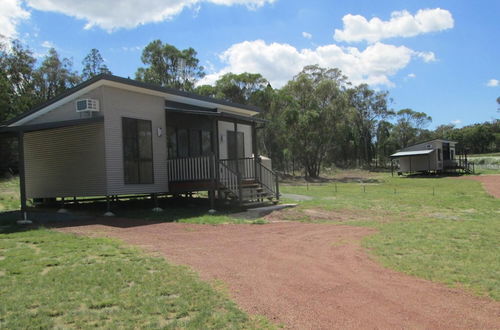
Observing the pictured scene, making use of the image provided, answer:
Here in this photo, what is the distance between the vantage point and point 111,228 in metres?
9.97

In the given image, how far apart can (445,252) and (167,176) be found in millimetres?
9793

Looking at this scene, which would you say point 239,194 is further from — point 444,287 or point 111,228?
point 444,287

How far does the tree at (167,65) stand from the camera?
43.4 metres

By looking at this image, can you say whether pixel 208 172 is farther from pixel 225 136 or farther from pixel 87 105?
pixel 87 105

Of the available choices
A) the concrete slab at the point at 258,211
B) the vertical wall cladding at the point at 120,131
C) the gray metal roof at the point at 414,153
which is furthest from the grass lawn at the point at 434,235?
the gray metal roof at the point at 414,153

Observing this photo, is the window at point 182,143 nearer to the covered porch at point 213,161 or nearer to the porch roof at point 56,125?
the covered porch at point 213,161

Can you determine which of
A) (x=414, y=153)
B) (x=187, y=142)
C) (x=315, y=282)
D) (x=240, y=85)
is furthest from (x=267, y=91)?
(x=315, y=282)

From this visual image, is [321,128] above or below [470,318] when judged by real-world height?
above

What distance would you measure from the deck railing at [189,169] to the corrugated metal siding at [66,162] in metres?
2.79

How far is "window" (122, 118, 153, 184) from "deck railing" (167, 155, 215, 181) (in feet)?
3.02

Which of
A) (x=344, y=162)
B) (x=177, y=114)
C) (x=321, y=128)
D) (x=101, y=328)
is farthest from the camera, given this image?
(x=344, y=162)

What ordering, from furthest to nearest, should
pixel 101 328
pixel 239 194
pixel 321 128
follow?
pixel 321 128 < pixel 239 194 < pixel 101 328

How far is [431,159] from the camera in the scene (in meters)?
42.7

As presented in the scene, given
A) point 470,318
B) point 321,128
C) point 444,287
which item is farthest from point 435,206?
point 321,128
